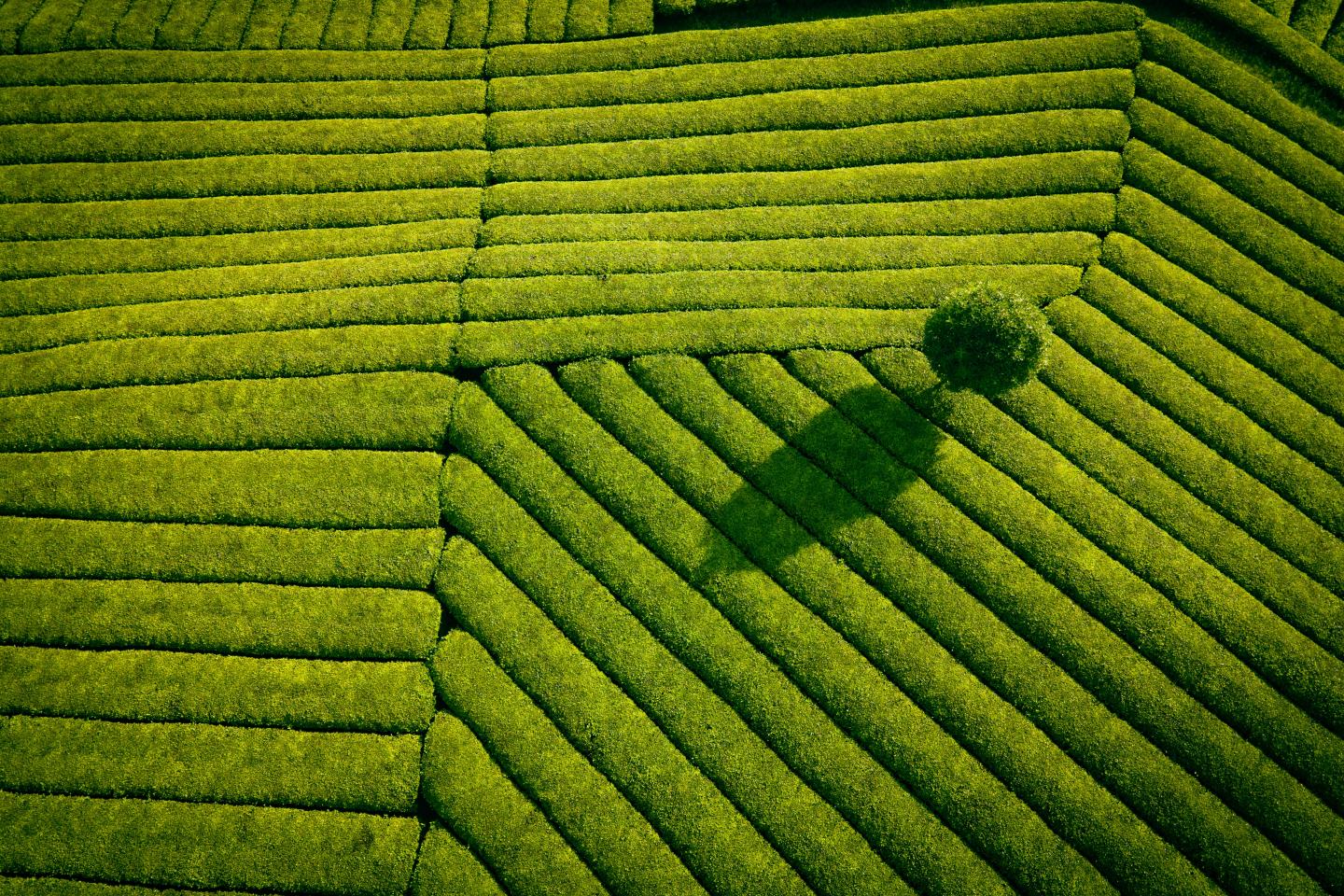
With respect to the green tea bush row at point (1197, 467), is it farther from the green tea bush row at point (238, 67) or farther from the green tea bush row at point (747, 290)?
the green tea bush row at point (238, 67)

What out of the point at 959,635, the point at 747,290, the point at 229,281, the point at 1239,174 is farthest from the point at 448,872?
the point at 1239,174

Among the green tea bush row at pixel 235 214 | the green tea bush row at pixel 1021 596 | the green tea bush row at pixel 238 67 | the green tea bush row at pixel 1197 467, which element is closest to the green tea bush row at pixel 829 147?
the green tea bush row at pixel 235 214

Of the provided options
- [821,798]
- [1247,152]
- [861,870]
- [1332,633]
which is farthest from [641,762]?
[1247,152]

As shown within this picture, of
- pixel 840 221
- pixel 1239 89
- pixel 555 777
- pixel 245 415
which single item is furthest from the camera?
pixel 1239 89

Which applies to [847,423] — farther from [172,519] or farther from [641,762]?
[172,519]

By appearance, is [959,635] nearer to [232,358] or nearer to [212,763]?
[212,763]
